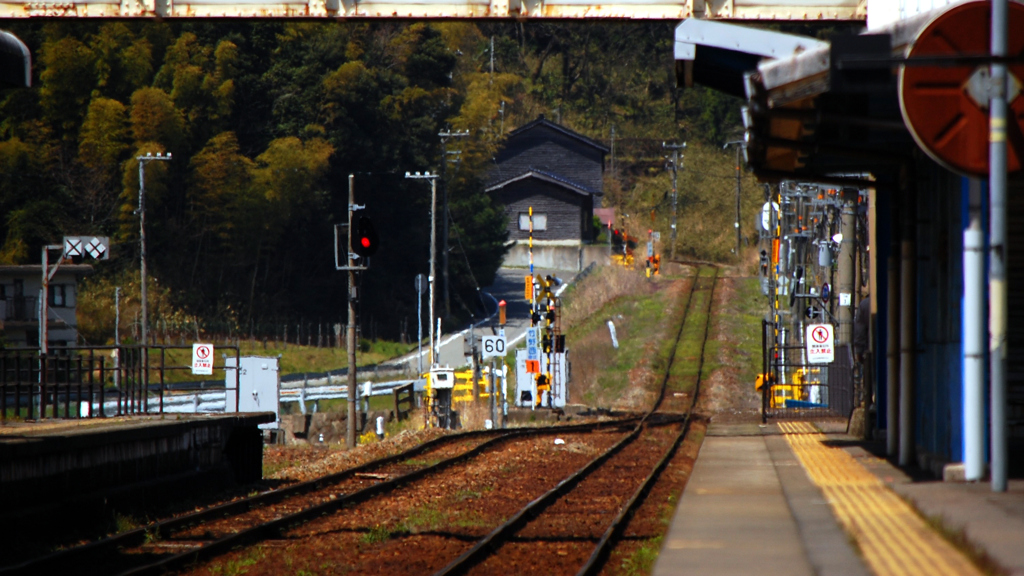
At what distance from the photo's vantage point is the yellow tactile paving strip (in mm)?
7270

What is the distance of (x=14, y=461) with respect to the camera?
1012 cm

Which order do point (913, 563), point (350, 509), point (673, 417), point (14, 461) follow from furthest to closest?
point (673, 417)
point (350, 509)
point (14, 461)
point (913, 563)

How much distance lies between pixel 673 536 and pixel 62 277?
40281mm

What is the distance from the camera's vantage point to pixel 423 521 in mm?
11883

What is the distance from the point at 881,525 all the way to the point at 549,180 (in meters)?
68.4

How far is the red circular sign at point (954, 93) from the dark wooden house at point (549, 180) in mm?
66857

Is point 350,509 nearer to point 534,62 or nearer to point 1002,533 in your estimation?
point 1002,533

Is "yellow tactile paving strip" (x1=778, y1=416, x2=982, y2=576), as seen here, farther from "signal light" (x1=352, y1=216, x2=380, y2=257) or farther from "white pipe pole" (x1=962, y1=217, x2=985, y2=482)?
"signal light" (x1=352, y1=216, x2=380, y2=257)

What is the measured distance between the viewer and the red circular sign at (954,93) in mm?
9234

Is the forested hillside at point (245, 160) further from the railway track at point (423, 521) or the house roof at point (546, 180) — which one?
the railway track at point (423, 521)

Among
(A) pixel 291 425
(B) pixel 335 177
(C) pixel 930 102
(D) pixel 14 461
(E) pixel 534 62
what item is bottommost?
(A) pixel 291 425

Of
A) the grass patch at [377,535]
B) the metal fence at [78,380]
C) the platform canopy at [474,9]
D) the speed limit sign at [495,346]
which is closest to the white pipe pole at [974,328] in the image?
the grass patch at [377,535]

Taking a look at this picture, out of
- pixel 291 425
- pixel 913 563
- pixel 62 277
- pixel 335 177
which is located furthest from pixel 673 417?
pixel 335 177

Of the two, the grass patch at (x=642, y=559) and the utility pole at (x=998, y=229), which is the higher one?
the utility pole at (x=998, y=229)
